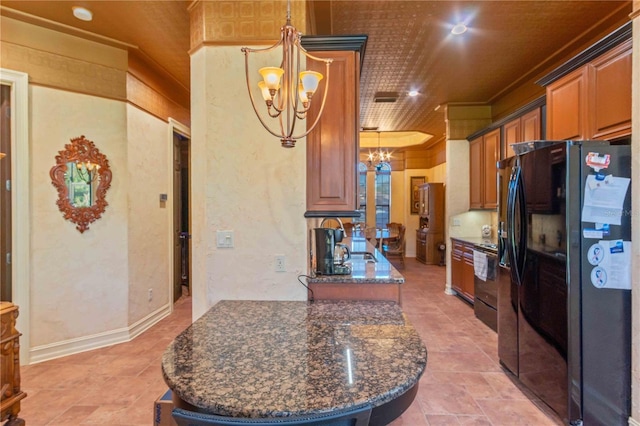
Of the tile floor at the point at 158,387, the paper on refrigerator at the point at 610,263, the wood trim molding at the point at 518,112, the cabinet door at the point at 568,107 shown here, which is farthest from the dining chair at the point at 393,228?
the paper on refrigerator at the point at 610,263

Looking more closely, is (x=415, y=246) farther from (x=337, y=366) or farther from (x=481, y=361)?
(x=337, y=366)

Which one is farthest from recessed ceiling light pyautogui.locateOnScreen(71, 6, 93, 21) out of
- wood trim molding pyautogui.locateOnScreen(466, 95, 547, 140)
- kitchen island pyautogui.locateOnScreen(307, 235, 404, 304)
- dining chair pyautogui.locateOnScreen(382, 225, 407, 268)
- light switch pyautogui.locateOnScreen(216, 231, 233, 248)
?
dining chair pyautogui.locateOnScreen(382, 225, 407, 268)

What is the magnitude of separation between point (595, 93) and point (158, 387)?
4.00 metres

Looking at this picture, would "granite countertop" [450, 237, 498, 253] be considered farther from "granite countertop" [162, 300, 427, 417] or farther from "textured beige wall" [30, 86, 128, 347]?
"textured beige wall" [30, 86, 128, 347]

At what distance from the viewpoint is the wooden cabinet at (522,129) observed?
359 centimetres

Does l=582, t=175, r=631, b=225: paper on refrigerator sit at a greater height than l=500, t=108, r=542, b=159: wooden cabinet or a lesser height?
lesser

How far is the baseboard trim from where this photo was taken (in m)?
2.99

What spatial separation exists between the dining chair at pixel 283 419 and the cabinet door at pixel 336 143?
1569 mm

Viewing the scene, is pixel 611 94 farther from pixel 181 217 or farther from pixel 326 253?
pixel 181 217

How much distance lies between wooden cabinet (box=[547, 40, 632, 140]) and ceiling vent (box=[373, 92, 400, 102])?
→ 2.29 metres

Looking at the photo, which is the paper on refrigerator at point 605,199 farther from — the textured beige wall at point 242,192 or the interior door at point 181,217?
the interior door at point 181,217

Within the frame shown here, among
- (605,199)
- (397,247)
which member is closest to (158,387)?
(605,199)

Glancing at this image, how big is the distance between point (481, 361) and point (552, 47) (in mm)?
3275

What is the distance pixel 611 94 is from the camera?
88.2 inches
